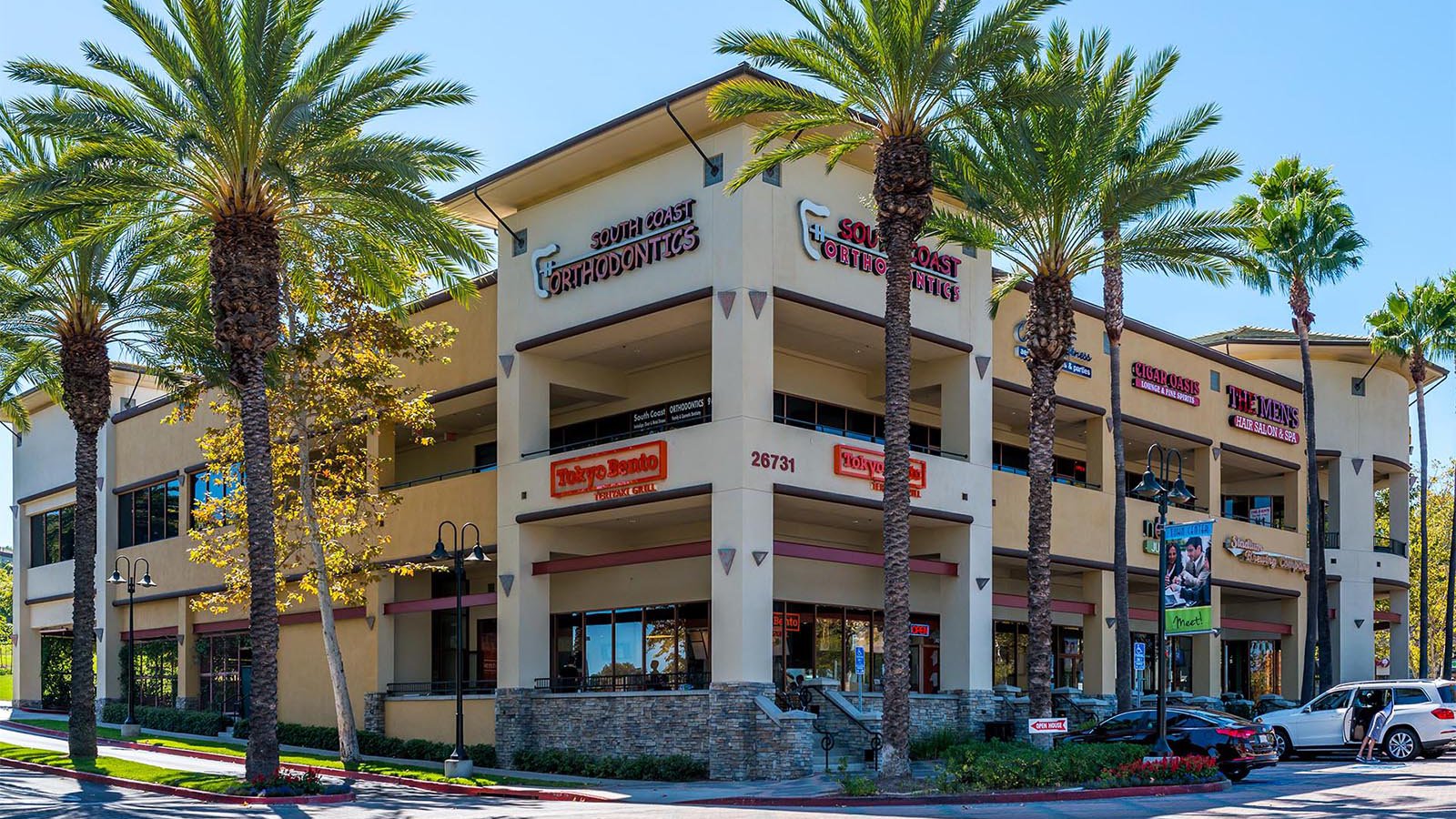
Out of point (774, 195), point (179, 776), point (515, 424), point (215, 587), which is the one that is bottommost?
point (179, 776)

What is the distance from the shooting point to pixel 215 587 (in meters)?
48.1

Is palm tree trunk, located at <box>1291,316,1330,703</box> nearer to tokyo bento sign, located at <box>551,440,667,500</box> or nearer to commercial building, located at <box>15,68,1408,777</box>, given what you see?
commercial building, located at <box>15,68,1408,777</box>

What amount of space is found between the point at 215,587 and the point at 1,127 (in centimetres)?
2022

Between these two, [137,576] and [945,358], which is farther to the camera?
[137,576]

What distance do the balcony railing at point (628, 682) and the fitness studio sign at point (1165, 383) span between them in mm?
18139

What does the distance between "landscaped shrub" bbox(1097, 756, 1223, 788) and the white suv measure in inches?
271

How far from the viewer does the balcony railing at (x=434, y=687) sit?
3909cm

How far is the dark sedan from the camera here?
2931 centimetres

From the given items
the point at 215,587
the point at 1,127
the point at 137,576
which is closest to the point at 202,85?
the point at 1,127

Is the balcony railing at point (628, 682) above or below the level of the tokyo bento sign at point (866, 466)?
below

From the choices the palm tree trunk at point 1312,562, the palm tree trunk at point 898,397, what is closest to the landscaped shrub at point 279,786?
the palm tree trunk at point 898,397

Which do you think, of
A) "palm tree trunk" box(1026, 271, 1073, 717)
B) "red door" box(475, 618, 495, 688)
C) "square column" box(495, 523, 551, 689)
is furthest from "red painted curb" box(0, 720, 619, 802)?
"palm tree trunk" box(1026, 271, 1073, 717)

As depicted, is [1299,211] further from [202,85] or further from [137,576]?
[137,576]

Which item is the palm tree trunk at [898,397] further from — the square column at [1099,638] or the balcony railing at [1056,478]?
the square column at [1099,638]
